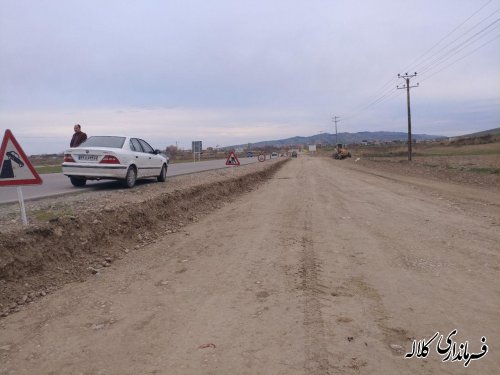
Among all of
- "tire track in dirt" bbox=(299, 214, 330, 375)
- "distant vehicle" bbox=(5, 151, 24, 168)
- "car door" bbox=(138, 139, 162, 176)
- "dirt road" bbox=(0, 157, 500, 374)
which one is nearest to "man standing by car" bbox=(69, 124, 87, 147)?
"car door" bbox=(138, 139, 162, 176)

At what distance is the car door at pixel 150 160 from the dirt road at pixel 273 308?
7105mm

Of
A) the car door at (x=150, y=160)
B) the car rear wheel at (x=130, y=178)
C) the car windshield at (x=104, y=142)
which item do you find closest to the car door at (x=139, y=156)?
the car door at (x=150, y=160)

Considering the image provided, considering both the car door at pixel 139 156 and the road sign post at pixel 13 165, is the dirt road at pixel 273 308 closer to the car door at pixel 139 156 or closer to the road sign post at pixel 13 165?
the road sign post at pixel 13 165

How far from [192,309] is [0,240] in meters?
3.20

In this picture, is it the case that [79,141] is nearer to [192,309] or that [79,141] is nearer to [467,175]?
[192,309]

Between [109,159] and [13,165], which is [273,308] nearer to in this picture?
[13,165]

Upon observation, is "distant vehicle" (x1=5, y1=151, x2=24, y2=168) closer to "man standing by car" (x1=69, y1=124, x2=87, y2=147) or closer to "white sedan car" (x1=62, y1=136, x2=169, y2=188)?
"white sedan car" (x1=62, y1=136, x2=169, y2=188)

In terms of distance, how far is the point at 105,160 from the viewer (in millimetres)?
13438

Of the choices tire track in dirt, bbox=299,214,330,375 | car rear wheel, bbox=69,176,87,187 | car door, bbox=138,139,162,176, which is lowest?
tire track in dirt, bbox=299,214,330,375

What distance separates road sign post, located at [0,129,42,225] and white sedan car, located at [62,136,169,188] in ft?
19.5

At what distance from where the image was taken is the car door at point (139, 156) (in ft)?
48.3

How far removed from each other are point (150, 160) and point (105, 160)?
2.64 metres

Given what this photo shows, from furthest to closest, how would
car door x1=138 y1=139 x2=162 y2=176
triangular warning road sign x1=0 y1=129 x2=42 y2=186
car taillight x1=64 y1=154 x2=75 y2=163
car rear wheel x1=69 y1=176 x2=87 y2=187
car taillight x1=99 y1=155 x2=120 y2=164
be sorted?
car door x1=138 y1=139 x2=162 y2=176 < car rear wheel x1=69 y1=176 x2=87 y2=187 < car taillight x1=64 y1=154 x2=75 y2=163 < car taillight x1=99 y1=155 x2=120 y2=164 < triangular warning road sign x1=0 y1=129 x2=42 y2=186

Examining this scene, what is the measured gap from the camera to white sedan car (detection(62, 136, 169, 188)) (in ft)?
44.2
